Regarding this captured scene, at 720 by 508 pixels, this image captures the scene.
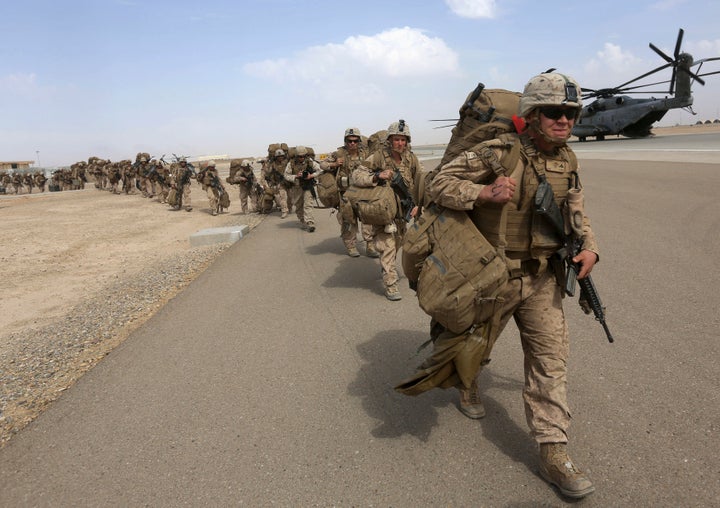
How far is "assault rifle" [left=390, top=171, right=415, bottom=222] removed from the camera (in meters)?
5.87

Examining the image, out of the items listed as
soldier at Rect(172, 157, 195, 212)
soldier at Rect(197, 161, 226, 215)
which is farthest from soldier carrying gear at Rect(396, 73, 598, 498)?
soldier at Rect(172, 157, 195, 212)

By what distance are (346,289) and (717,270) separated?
473cm

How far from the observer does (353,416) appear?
3213mm

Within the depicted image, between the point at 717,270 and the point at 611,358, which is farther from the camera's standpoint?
the point at 717,270

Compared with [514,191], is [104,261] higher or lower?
lower

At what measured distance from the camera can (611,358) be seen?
3793mm

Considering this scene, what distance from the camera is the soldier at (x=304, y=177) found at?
10914mm

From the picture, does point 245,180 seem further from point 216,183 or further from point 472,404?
point 472,404

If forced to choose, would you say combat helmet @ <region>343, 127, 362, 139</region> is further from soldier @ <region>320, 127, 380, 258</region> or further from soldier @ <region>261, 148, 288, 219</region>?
soldier @ <region>261, 148, 288, 219</region>

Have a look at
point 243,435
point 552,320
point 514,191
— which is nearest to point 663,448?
point 552,320

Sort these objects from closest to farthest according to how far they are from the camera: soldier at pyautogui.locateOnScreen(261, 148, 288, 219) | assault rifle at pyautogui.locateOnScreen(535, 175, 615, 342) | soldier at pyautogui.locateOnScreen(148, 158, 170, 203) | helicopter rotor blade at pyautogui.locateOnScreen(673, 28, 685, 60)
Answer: assault rifle at pyautogui.locateOnScreen(535, 175, 615, 342) < soldier at pyautogui.locateOnScreen(261, 148, 288, 219) < soldier at pyautogui.locateOnScreen(148, 158, 170, 203) < helicopter rotor blade at pyautogui.locateOnScreen(673, 28, 685, 60)

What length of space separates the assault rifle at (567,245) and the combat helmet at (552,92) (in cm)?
38

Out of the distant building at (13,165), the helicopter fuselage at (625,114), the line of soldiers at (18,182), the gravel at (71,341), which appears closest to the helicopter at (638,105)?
the helicopter fuselage at (625,114)

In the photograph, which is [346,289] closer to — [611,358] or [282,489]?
[611,358]
